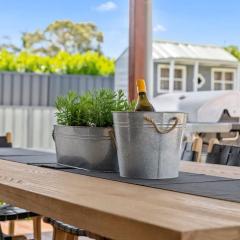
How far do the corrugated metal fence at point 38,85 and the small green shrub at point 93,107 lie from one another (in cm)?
402

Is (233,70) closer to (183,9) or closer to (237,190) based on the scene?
(183,9)

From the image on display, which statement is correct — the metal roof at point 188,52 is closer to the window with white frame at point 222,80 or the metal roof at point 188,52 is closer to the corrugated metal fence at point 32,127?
the window with white frame at point 222,80

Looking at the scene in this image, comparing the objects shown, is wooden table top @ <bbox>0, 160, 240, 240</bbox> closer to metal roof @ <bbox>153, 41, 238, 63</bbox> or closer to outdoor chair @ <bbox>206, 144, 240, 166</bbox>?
outdoor chair @ <bbox>206, 144, 240, 166</bbox>

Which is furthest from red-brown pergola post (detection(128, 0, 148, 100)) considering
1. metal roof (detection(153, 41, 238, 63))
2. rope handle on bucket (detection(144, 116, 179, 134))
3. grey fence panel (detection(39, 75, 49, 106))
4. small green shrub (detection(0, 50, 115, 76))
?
rope handle on bucket (detection(144, 116, 179, 134))

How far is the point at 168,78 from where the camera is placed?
255 inches

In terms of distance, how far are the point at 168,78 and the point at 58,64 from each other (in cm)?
160

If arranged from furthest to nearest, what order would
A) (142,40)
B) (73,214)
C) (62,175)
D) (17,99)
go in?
1. (17,99)
2. (142,40)
3. (62,175)
4. (73,214)

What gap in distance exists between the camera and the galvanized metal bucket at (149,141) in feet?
4.91

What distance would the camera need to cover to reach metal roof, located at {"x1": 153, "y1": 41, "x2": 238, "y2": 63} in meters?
6.07

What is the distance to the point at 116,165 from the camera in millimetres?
1804

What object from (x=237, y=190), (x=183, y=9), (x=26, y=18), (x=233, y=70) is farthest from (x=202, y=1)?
(x=237, y=190)

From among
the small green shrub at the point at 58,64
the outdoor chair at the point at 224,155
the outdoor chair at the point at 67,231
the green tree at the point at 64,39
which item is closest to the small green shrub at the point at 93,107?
the outdoor chair at the point at 67,231

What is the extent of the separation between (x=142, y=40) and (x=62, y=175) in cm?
285

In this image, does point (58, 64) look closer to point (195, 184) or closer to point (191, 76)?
point (191, 76)
